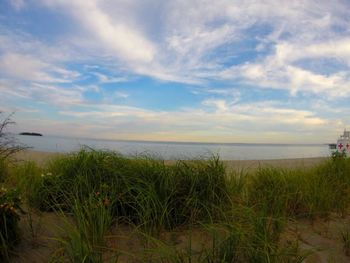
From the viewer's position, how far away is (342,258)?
3.19 metres

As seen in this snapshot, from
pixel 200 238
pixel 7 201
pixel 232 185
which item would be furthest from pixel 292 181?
pixel 7 201

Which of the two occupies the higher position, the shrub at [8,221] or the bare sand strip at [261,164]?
the bare sand strip at [261,164]

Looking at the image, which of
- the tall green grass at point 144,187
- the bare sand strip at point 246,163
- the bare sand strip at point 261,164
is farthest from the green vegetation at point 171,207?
the bare sand strip at point 246,163

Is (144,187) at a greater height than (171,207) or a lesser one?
greater

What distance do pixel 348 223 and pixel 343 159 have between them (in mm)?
2459

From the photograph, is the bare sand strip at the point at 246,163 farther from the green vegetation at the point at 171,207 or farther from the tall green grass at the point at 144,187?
the tall green grass at the point at 144,187

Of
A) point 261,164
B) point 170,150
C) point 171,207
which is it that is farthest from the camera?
point 261,164

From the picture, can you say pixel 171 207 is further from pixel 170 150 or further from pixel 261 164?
pixel 261 164

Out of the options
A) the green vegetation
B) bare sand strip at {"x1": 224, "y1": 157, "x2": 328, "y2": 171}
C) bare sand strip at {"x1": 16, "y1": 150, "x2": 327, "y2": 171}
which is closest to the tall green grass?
the green vegetation

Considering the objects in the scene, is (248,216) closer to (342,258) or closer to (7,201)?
(342,258)

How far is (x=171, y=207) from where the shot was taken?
3.50 meters

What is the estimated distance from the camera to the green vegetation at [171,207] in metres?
2.73

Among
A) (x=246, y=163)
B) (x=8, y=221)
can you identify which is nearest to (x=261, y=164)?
(x=246, y=163)

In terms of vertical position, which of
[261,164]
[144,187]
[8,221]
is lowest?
[8,221]
